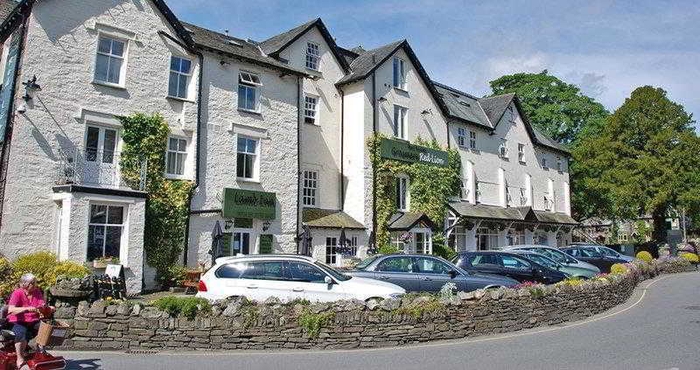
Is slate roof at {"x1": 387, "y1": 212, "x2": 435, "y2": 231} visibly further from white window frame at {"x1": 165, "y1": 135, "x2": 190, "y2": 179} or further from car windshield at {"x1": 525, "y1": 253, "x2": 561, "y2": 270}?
white window frame at {"x1": 165, "y1": 135, "x2": 190, "y2": 179}

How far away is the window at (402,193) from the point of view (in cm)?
2914

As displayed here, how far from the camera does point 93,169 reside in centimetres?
1809

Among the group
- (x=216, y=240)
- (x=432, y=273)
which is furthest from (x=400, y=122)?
(x=432, y=273)

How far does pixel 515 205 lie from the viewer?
3969cm

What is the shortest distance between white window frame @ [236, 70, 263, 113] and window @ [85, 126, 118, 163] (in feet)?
18.8

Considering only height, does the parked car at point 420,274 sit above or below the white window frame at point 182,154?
below

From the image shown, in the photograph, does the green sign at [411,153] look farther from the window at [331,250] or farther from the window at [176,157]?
the window at [176,157]

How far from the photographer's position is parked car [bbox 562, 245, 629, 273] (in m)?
26.4

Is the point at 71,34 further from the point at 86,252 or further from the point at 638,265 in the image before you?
the point at 638,265

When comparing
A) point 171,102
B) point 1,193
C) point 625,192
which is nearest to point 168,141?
point 171,102

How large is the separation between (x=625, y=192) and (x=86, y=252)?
39.4 meters

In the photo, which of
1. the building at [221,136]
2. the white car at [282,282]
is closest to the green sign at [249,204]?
the building at [221,136]

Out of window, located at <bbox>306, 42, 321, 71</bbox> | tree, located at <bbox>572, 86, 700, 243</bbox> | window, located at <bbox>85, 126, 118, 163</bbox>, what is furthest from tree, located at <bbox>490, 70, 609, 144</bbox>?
window, located at <bbox>85, 126, 118, 163</bbox>

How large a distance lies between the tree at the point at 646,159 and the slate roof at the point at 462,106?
12.6 metres
